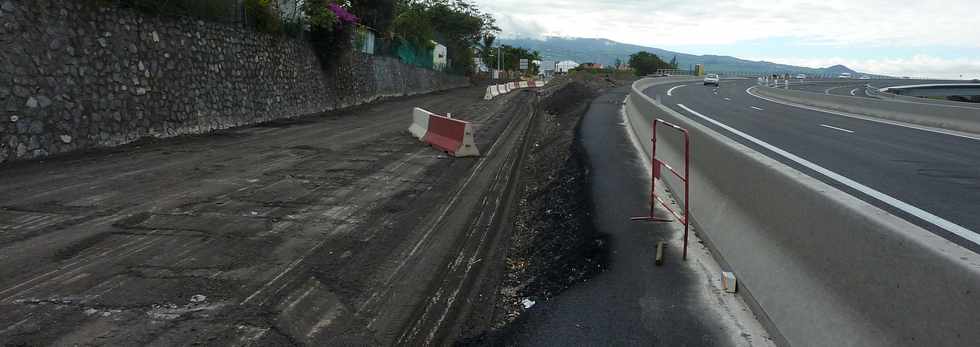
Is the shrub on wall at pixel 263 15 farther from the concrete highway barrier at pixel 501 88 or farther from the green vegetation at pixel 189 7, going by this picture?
the concrete highway barrier at pixel 501 88

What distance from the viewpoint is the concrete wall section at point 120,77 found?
1164cm

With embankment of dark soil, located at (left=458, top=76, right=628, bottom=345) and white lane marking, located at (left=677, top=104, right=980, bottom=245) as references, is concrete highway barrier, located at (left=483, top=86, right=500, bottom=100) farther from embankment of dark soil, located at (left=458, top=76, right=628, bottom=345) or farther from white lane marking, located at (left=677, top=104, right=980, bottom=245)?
white lane marking, located at (left=677, top=104, right=980, bottom=245)

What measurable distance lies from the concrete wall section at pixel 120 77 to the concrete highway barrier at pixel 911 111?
19792 millimetres

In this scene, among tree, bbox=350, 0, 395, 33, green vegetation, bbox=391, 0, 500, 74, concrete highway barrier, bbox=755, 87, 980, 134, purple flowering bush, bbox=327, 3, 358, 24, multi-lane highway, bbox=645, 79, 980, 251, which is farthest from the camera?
green vegetation, bbox=391, 0, 500, 74

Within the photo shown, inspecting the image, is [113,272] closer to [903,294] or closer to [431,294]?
[431,294]

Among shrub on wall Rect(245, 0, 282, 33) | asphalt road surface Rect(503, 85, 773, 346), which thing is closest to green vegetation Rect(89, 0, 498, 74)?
shrub on wall Rect(245, 0, 282, 33)

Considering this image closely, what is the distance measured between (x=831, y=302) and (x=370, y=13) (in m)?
36.9

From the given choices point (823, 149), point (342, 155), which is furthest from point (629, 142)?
point (342, 155)

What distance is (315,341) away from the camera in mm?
4488

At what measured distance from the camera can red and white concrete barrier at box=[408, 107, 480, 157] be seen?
47.7 ft

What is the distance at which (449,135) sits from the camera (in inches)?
601

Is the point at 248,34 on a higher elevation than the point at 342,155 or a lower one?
higher

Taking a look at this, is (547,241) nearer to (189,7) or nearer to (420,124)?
(420,124)

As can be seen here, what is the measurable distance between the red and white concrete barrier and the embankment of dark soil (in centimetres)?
137
